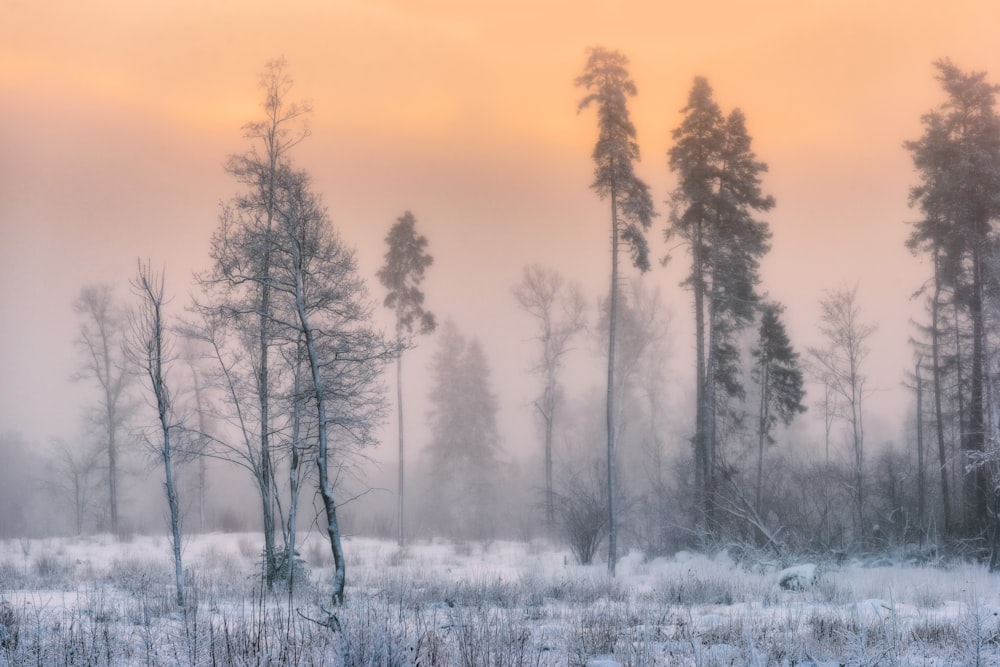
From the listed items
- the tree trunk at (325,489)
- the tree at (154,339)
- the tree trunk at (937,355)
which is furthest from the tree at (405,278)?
the tree trunk at (937,355)

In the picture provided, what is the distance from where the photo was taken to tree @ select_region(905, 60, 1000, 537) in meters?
20.3

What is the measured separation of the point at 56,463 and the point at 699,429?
38925 millimetres

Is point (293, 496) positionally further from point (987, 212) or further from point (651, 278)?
point (651, 278)

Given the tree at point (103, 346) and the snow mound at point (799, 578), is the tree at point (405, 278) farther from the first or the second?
the snow mound at point (799, 578)

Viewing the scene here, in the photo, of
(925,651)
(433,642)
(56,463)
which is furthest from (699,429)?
(56,463)

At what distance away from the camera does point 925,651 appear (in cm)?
717

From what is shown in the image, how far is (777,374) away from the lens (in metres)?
27.9

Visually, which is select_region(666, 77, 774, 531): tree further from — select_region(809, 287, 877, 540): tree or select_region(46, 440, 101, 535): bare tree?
select_region(46, 440, 101, 535): bare tree

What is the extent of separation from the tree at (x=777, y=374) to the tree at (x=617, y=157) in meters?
8.21

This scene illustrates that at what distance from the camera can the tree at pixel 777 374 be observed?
27.5m

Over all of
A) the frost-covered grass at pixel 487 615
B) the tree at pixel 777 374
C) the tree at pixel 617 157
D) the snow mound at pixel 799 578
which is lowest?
the snow mound at pixel 799 578

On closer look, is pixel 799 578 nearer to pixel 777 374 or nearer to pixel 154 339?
pixel 154 339

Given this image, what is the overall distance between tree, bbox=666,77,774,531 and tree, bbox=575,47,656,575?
154 inches

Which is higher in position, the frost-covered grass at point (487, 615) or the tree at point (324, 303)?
the tree at point (324, 303)
